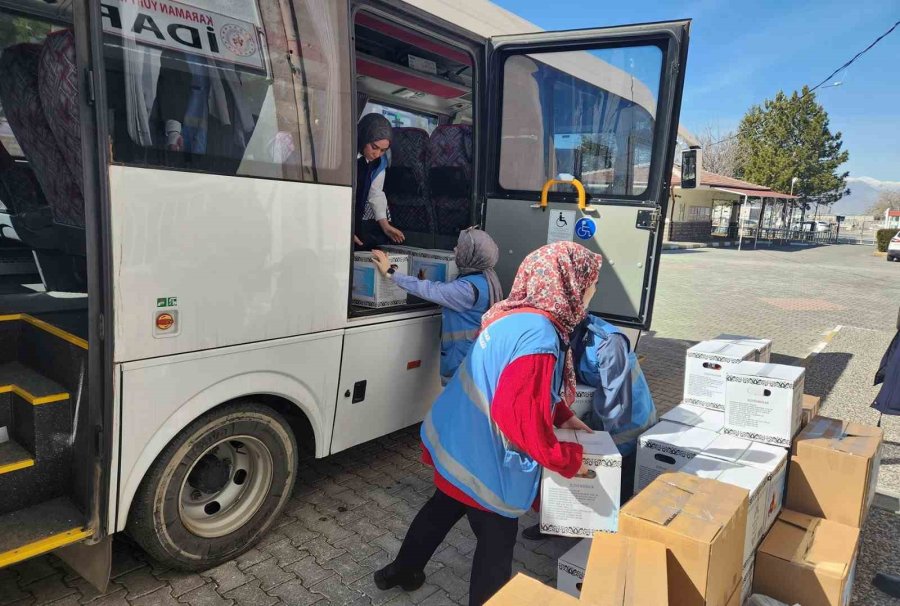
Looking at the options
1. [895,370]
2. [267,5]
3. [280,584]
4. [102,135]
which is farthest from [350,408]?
[895,370]

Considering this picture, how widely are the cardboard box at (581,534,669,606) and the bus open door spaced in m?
2.44

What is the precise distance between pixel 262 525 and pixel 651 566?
6.71 feet

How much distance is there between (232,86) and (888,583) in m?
4.03

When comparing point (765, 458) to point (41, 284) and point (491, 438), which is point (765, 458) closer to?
point (491, 438)

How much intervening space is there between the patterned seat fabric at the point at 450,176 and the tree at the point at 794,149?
4761cm

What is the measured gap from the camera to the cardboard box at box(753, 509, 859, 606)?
2604mm

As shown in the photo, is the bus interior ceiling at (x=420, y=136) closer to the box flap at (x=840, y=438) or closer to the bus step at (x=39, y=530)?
the box flap at (x=840, y=438)

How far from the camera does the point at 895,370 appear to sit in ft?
13.4

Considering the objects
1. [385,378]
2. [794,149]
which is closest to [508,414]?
[385,378]

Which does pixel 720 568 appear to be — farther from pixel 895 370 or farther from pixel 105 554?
pixel 895 370

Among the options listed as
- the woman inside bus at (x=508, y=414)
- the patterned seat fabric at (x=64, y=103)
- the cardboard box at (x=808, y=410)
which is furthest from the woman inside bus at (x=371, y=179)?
the cardboard box at (x=808, y=410)

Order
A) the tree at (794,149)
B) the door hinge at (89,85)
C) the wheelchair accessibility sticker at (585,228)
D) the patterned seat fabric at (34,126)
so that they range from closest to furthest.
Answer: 1. the door hinge at (89,85)
2. the patterned seat fabric at (34,126)
3. the wheelchair accessibility sticker at (585,228)
4. the tree at (794,149)

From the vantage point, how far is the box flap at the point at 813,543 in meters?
2.67

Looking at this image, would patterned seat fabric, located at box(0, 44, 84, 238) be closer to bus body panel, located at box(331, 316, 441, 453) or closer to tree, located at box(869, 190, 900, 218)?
bus body panel, located at box(331, 316, 441, 453)
